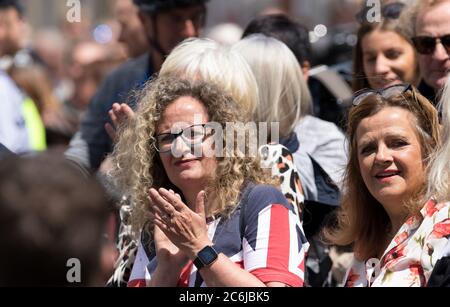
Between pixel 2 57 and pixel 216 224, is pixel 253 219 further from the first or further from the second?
pixel 2 57

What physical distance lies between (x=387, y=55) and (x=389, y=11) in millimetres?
266

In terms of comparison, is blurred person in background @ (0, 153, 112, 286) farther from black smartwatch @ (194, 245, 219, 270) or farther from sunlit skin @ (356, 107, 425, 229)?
sunlit skin @ (356, 107, 425, 229)

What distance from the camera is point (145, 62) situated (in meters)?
5.32

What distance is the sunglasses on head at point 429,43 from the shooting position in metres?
4.36

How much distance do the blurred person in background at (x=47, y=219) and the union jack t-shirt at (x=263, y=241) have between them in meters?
1.27

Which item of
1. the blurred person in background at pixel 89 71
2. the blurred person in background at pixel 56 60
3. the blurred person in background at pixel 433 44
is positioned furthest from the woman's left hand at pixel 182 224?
the blurred person in background at pixel 56 60

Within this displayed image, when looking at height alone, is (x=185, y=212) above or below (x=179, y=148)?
below

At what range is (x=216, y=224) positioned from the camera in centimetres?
355

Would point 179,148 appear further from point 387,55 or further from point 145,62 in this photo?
point 145,62

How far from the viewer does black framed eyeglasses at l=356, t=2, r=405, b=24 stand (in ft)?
15.9

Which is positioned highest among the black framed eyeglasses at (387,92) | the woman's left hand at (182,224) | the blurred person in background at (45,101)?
the black framed eyeglasses at (387,92)

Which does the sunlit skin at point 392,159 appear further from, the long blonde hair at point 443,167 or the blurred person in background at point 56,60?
the blurred person in background at point 56,60

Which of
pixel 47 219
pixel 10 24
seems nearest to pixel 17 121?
pixel 10 24
